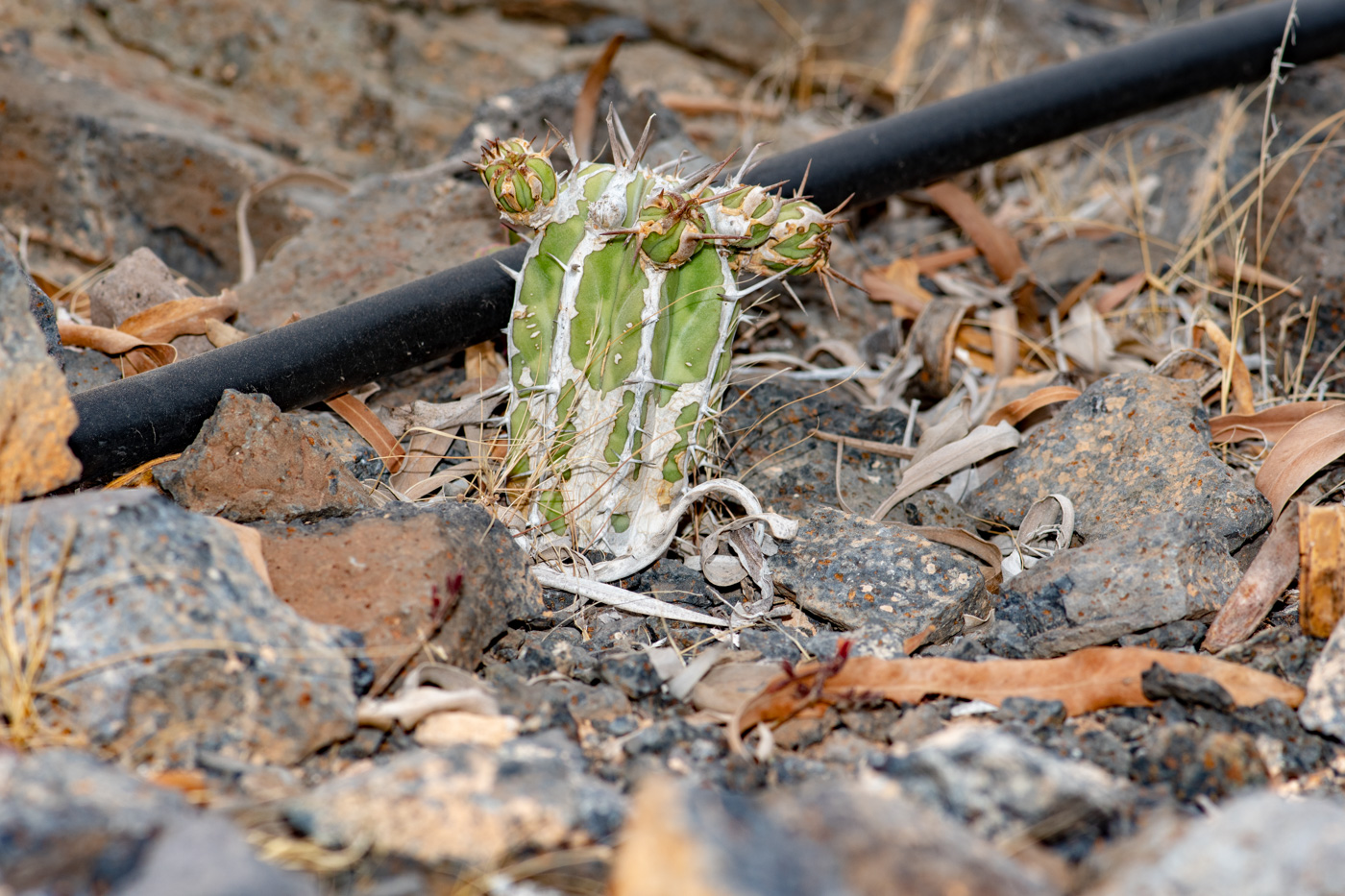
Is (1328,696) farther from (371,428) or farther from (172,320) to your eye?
(172,320)

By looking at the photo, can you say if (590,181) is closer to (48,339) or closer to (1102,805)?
(48,339)

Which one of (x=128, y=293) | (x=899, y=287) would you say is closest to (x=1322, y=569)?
(x=899, y=287)

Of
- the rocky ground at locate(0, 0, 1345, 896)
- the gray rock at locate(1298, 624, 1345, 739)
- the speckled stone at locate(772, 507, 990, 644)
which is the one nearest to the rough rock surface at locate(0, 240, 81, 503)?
the rocky ground at locate(0, 0, 1345, 896)

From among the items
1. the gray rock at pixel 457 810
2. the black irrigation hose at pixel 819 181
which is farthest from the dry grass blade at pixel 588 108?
the gray rock at pixel 457 810

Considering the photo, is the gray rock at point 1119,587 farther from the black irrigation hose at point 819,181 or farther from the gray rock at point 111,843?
the gray rock at point 111,843

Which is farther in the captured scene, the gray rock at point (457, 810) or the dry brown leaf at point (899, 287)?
the dry brown leaf at point (899, 287)

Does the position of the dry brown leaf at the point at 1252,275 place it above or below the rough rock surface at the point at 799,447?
above

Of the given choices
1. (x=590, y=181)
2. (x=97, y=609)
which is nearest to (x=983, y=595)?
(x=590, y=181)
